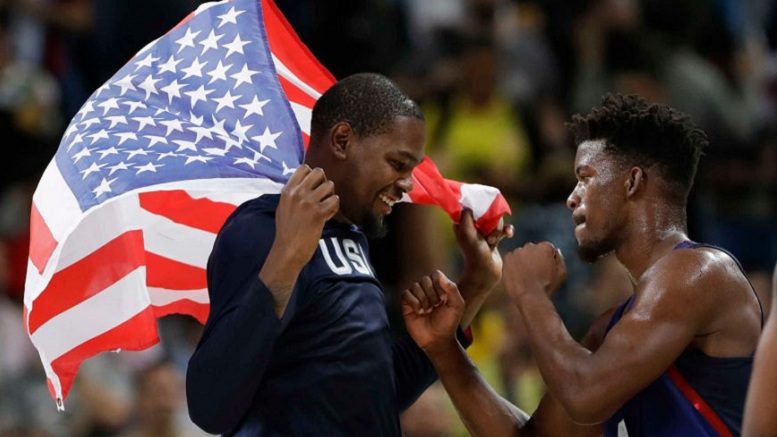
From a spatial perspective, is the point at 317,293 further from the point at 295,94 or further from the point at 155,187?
the point at 295,94

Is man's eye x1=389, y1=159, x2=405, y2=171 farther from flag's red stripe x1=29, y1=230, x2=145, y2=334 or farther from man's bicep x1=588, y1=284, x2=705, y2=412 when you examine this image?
flag's red stripe x1=29, y1=230, x2=145, y2=334

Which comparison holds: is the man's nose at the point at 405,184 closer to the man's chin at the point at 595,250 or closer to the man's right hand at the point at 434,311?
the man's right hand at the point at 434,311

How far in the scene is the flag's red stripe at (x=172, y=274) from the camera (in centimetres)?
527

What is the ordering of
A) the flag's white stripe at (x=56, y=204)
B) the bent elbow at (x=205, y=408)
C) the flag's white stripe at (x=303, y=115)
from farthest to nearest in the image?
1. the flag's white stripe at (x=303, y=115)
2. the flag's white stripe at (x=56, y=204)
3. the bent elbow at (x=205, y=408)

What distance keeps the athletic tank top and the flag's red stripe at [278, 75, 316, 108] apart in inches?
59.6

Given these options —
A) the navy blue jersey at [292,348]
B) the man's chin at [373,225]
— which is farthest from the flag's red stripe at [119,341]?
the man's chin at [373,225]

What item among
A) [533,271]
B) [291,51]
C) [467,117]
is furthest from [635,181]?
[467,117]

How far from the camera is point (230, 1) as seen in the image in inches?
218

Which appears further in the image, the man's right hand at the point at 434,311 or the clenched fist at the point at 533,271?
the man's right hand at the point at 434,311

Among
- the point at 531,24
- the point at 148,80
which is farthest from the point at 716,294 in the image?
the point at 531,24

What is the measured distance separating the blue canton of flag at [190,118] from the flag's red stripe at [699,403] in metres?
1.42

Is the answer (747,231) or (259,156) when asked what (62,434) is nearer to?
(259,156)

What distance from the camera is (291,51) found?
18.5ft

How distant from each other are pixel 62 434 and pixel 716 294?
15.9ft
